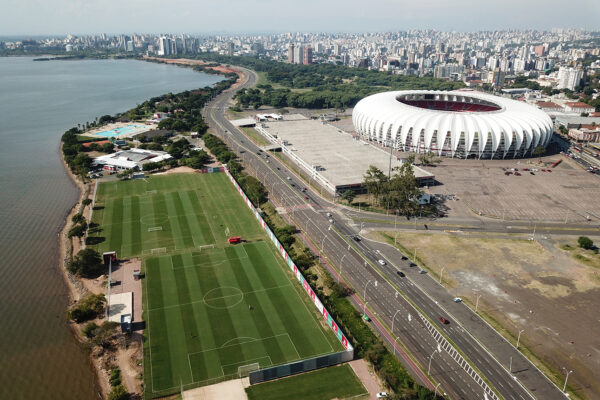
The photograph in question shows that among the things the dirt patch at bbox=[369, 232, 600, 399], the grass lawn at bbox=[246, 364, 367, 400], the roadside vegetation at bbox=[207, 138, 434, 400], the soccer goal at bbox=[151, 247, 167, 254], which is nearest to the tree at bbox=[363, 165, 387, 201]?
the dirt patch at bbox=[369, 232, 600, 399]

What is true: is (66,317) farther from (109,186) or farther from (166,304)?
(109,186)

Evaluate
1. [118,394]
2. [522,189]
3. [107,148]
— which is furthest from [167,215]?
[522,189]

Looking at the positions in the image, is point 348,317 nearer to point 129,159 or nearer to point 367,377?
point 367,377

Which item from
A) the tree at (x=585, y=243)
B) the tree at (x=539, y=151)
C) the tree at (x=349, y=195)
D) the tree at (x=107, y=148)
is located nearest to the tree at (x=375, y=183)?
the tree at (x=349, y=195)

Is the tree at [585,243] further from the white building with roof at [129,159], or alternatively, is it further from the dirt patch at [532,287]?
the white building with roof at [129,159]

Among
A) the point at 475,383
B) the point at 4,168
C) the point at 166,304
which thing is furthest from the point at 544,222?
the point at 4,168

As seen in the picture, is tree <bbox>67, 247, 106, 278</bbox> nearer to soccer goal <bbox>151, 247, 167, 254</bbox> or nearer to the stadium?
soccer goal <bbox>151, 247, 167, 254</bbox>
